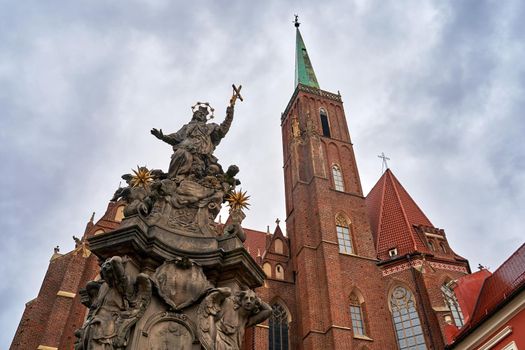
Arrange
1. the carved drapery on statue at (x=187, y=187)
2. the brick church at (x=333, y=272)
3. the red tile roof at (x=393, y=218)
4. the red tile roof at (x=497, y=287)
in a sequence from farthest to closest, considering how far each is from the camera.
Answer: the red tile roof at (x=393, y=218)
the brick church at (x=333, y=272)
the red tile roof at (x=497, y=287)
the carved drapery on statue at (x=187, y=187)

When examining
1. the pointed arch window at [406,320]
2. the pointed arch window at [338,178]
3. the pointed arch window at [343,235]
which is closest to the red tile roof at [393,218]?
the pointed arch window at [343,235]

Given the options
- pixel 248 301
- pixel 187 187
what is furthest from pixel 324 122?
pixel 248 301

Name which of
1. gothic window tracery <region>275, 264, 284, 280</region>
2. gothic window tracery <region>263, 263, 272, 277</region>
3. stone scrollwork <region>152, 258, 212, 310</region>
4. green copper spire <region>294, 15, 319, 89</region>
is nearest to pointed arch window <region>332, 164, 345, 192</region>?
gothic window tracery <region>275, 264, 284, 280</region>

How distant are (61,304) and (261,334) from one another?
7.46 m

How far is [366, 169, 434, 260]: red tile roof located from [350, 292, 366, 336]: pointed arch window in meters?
3.27

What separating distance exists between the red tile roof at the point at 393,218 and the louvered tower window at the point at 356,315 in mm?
3277

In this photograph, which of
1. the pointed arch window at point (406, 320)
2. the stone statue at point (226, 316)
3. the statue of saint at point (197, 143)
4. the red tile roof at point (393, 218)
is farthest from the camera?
the red tile roof at point (393, 218)

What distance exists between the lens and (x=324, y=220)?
21.6m

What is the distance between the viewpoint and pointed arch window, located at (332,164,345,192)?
81.9 feet

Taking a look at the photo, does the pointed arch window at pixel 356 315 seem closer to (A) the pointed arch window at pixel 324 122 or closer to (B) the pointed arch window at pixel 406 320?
(B) the pointed arch window at pixel 406 320

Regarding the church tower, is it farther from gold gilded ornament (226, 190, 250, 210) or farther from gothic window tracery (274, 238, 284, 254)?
gold gilded ornament (226, 190, 250, 210)

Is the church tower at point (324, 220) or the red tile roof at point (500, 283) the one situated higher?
the church tower at point (324, 220)

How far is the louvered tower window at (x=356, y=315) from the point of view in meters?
18.9

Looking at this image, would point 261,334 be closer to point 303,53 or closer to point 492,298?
point 492,298
